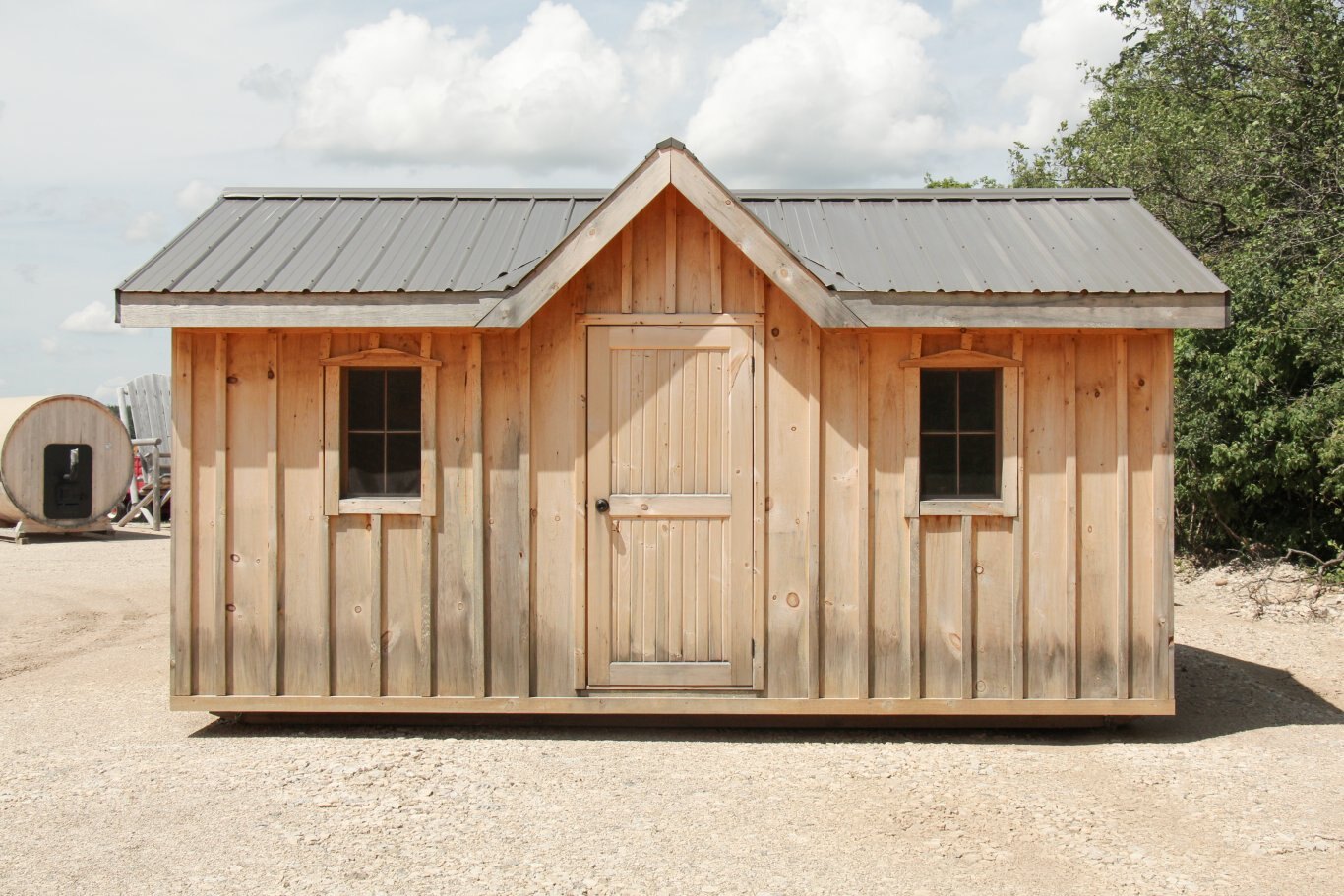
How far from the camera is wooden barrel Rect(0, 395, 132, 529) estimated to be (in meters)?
18.6

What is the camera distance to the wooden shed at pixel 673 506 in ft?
23.6

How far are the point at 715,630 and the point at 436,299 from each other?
2591mm

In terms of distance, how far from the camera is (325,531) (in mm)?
7211

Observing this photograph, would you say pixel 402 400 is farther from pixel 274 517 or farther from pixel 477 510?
pixel 274 517

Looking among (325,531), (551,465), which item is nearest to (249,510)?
(325,531)

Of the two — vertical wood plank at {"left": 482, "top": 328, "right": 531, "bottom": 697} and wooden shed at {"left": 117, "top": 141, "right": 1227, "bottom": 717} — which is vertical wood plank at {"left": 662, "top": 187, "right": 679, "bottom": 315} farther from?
vertical wood plank at {"left": 482, "top": 328, "right": 531, "bottom": 697}

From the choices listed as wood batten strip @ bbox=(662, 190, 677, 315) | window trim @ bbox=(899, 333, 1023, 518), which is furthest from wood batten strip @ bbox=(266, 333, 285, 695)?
window trim @ bbox=(899, 333, 1023, 518)

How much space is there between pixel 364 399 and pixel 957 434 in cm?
367

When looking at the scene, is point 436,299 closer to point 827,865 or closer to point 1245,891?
point 827,865

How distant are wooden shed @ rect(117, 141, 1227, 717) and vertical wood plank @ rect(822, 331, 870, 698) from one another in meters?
0.01

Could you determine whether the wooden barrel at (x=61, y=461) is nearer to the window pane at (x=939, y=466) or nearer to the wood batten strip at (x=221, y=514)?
the wood batten strip at (x=221, y=514)

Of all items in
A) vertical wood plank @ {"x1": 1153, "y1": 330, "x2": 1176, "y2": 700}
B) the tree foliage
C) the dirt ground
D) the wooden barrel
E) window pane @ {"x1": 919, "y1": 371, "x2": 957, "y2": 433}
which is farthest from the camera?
the wooden barrel

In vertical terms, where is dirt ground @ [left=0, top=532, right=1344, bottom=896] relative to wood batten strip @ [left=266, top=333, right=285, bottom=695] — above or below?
below

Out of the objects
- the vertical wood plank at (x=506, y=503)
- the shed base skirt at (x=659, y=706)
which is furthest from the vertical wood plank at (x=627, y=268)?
Result: the shed base skirt at (x=659, y=706)
